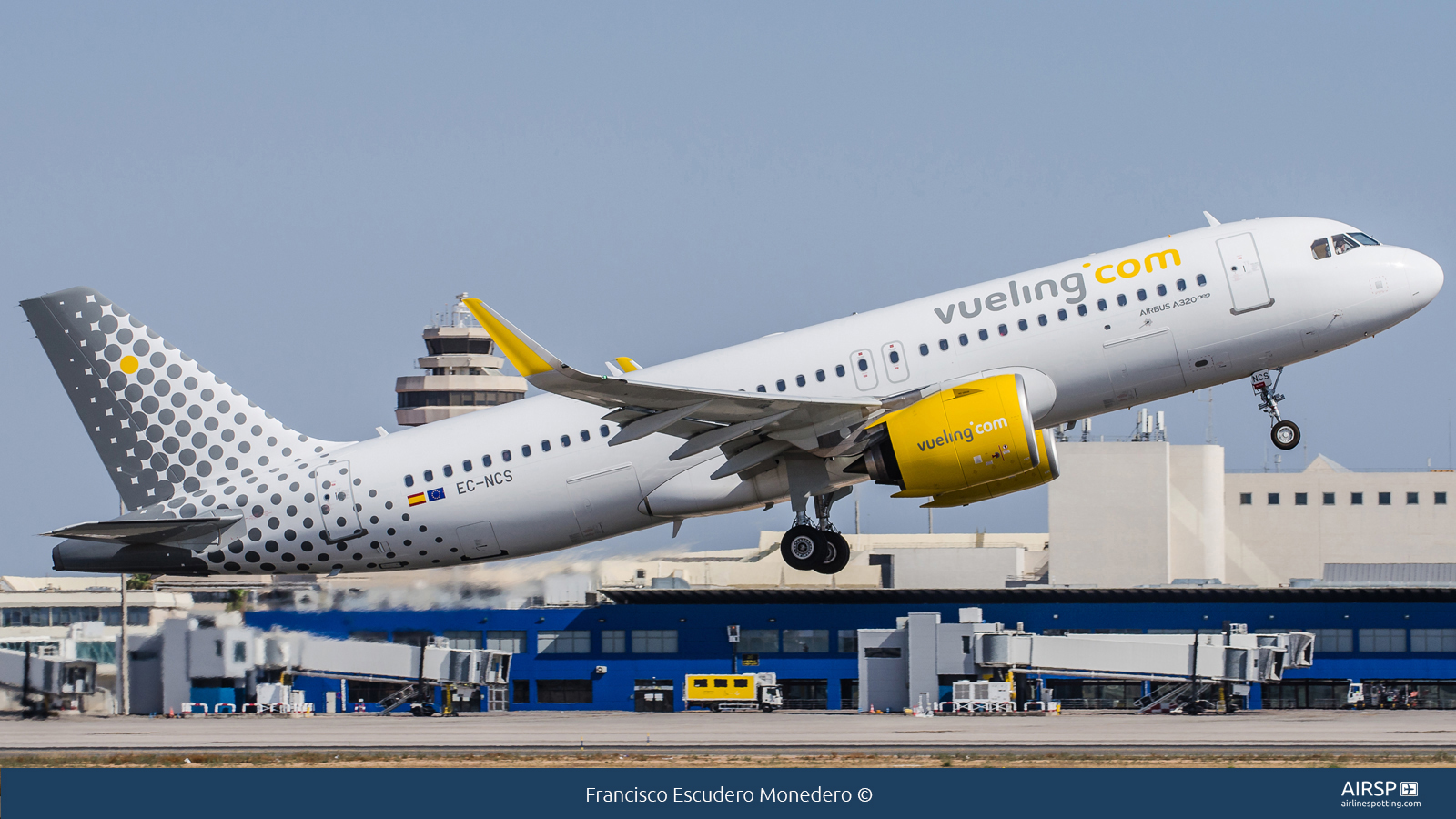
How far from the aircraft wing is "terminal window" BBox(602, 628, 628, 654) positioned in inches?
1771

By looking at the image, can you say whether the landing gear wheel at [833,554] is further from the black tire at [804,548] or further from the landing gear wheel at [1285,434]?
the landing gear wheel at [1285,434]

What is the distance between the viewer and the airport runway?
132 feet

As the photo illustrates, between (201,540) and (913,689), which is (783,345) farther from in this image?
(913,689)

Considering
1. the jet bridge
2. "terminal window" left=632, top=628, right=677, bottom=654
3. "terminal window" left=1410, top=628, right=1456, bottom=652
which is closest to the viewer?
the jet bridge

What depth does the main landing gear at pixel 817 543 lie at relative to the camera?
35.1m

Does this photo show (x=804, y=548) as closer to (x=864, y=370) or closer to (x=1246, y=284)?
(x=864, y=370)

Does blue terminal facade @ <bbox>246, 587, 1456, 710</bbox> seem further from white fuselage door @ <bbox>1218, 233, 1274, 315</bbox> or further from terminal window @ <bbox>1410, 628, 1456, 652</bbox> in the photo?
white fuselage door @ <bbox>1218, 233, 1274, 315</bbox>

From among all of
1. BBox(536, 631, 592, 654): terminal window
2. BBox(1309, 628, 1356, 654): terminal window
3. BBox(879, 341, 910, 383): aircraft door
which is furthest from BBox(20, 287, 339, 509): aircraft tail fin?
BBox(1309, 628, 1356, 654): terminal window

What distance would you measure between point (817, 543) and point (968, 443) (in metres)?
4.46

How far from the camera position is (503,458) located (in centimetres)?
3525

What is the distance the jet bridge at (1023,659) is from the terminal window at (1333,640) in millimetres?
9718

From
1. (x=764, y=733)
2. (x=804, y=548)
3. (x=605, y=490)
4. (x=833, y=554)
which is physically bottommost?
(x=764, y=733)

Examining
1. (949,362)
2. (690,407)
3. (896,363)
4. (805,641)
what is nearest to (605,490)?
(690,407)

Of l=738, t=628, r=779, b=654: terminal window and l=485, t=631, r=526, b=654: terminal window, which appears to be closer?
l=485, t=631, r=526, b=654: terminal window
